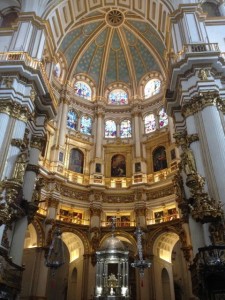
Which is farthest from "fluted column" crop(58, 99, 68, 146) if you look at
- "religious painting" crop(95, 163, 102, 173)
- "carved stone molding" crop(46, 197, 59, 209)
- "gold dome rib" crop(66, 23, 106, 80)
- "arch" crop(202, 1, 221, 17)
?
"arch" crop(202, 1, 221, 17)

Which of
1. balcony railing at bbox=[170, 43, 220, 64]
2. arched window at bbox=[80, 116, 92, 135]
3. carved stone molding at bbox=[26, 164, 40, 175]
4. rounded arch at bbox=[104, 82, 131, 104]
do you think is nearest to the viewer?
balcony railing at bbox=[170, 43, 220, 64]

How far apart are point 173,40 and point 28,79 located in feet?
31.1

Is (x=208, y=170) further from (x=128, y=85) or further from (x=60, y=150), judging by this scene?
(x=128, y=85)

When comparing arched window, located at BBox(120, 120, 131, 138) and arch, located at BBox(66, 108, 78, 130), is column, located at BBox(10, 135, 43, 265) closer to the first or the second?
arch, located at BBox(66, 108, 78, 130)

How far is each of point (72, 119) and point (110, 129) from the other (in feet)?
13.2

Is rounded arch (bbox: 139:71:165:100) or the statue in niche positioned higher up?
rounded arch (bbox: 139:71:165:100)

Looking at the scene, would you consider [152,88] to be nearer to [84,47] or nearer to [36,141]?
[84,47]

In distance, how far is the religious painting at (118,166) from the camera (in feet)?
94.1

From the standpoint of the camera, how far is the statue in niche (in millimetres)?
14023

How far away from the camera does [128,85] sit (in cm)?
3375

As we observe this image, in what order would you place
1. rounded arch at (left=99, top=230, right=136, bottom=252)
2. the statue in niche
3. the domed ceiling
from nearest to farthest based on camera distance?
the statue in niche
rounded arch at (left=99, top=230, right=136, bottom=252)
the domed ceiling

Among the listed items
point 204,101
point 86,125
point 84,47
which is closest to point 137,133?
point 86,125

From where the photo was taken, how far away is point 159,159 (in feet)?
91.8

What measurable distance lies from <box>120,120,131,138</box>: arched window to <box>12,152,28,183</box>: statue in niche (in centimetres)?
1697
